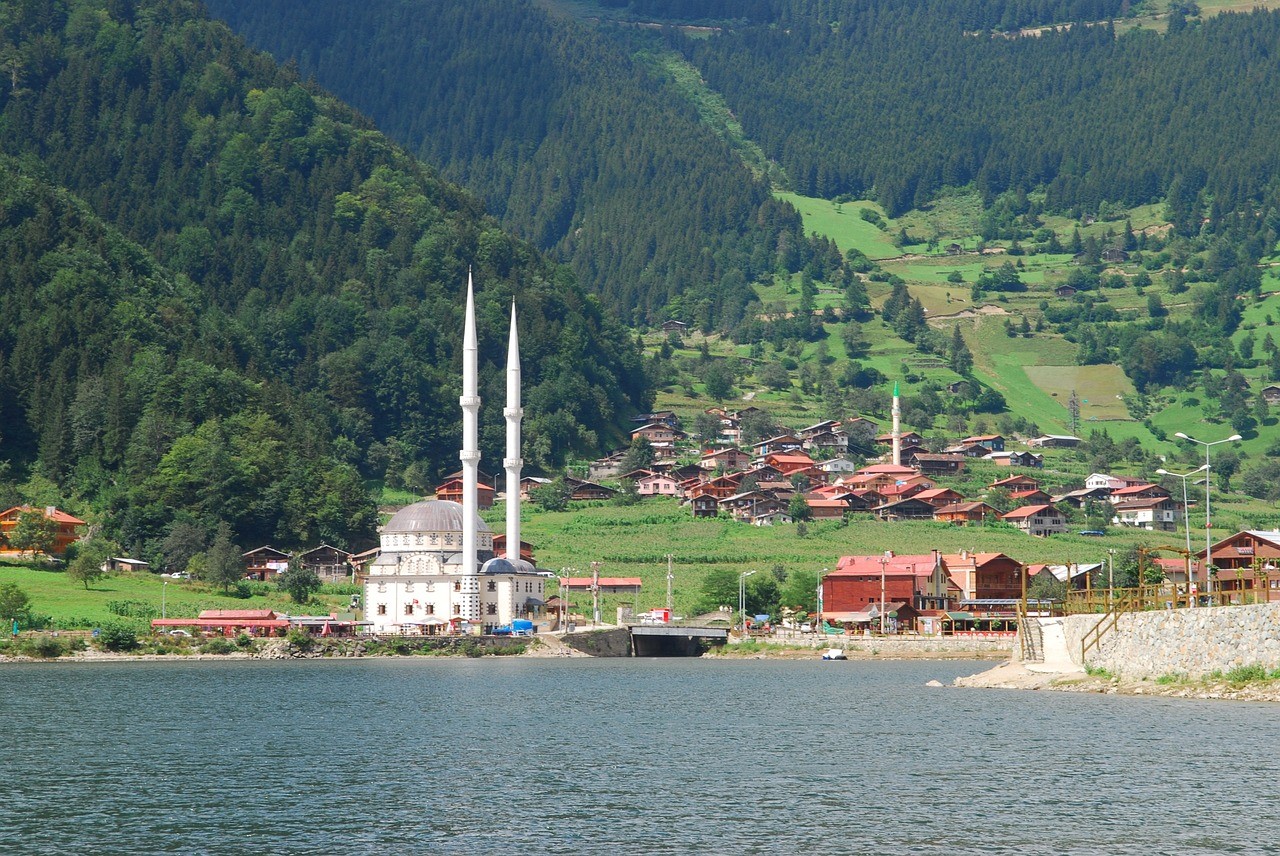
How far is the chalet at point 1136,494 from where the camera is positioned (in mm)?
174000

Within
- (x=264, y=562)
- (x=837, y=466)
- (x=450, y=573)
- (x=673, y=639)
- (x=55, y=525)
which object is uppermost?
(x=837, y=466)

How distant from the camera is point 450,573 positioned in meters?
125

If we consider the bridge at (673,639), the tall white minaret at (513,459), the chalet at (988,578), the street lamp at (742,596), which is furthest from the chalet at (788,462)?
the bridge at (673,639)

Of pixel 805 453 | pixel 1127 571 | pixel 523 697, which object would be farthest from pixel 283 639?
pixel 805 453

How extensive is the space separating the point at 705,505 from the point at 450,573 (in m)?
42.0

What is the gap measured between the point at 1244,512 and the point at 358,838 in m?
152

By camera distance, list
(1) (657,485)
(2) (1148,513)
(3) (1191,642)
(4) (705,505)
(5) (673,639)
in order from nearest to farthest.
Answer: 1. (3) (1191,642)
2. (5) (673,639)
3. (4) (705,505)
4. (2) (1148,513)
5. (1) (657,485)

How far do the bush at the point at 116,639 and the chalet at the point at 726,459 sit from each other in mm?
93603

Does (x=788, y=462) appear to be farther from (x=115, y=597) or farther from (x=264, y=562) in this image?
(x=115, y=597)

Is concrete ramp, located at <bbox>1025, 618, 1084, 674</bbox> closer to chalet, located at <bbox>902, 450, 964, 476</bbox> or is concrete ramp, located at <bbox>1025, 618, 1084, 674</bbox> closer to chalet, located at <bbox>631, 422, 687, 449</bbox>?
chalet, located at <bbox>902, 450, 964, 476</bbox>

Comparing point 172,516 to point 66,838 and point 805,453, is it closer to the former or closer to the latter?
point 805,453

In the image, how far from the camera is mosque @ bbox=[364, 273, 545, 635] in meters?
122

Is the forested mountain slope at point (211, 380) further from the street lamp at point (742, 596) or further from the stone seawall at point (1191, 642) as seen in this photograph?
the stone seawall at point (1191, 642)

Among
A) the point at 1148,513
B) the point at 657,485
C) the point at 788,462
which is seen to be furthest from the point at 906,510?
the point at 788,462
